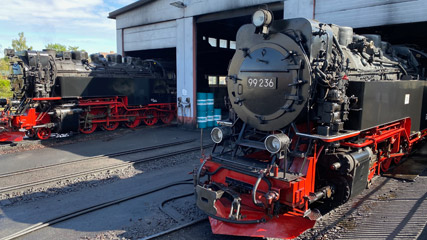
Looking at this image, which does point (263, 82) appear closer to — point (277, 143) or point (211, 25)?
point (277, 143)

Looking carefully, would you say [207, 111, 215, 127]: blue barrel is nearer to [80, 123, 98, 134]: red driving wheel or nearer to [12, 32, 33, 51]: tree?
[80, 123, 98, 134]: red driving wheel

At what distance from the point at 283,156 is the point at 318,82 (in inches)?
46.3

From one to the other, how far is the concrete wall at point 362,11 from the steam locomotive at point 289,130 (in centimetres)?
434

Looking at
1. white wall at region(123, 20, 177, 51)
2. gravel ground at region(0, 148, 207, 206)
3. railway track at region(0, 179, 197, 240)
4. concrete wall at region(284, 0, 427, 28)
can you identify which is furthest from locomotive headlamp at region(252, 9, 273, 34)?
white wall at region(123, 20, 177, 51)

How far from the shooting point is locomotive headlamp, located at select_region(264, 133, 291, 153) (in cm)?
426

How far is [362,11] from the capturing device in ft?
30.5

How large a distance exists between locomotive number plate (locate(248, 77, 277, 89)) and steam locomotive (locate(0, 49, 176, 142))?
29.4ft

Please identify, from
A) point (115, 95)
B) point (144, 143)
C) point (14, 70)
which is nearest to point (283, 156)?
point (144, 143)

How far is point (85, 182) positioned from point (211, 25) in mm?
11258

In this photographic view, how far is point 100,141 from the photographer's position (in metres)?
11.4

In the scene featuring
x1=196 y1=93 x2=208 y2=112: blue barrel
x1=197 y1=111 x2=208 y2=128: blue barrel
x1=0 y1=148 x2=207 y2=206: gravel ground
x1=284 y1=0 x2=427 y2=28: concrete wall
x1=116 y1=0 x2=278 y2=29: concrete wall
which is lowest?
x1=0 y1=148 x2=207 y2=206: gravel ground

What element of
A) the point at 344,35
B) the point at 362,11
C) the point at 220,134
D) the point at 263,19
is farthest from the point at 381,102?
the point at 362,11

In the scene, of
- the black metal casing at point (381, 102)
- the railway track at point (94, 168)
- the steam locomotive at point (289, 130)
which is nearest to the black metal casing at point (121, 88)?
the railway track at point (94, 168)

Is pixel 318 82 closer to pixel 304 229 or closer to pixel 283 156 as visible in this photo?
pixel 283 156
